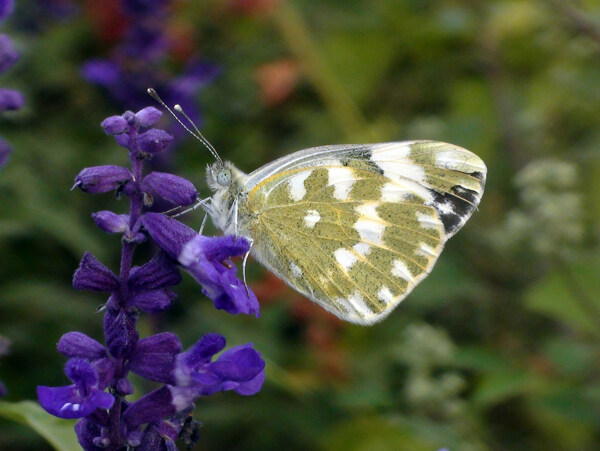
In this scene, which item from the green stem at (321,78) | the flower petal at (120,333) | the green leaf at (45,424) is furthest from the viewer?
the green stem at (321,78)

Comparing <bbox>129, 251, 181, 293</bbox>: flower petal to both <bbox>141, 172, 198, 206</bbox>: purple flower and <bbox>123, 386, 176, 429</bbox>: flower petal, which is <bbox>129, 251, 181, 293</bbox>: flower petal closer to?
<bbox>141, 172, 198, 206</bbox>: purple flower

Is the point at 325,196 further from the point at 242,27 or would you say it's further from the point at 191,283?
the point at 242,27

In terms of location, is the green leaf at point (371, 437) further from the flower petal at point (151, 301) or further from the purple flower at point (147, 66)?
the flower petal at point (151, 301)

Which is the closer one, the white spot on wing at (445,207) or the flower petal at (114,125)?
the flower petal at (114,125)

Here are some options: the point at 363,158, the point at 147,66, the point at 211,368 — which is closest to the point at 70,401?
the point at 211,368

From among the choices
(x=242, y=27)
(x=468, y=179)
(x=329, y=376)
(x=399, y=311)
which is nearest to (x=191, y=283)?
(x=329, y=376)

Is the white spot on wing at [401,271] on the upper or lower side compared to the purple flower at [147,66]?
lower

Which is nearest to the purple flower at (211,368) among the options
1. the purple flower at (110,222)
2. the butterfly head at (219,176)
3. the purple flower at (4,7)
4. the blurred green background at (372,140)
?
the purple flower at (110,222)

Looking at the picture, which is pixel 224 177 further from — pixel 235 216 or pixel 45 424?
pixel 45 424

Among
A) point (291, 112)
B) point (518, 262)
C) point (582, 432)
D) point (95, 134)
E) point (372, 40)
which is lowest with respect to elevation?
point (582, 432)
